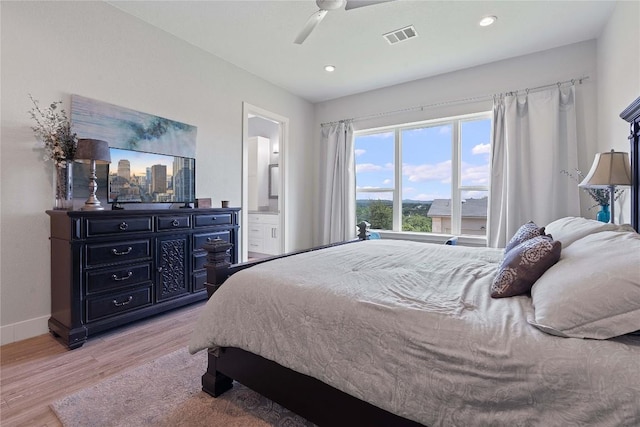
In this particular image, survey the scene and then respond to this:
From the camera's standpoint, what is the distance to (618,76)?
2.67 metres

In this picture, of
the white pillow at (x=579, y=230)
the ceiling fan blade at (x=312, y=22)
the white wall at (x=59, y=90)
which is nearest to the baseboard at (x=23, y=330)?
the white wall at (x=59, y=90)

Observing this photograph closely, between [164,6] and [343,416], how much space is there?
11.7 ft

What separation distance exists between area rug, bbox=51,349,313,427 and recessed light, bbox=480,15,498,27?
365cm

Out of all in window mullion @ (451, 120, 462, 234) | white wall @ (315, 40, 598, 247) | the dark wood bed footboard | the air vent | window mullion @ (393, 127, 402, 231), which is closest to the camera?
the dark wood bed footboard

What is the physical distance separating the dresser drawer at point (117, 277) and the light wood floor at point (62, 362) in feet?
1.34

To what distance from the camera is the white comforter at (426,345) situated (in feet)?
2.80

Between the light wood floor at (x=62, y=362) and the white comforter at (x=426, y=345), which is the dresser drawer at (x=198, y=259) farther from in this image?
the white comforter at (x=426, y=345)

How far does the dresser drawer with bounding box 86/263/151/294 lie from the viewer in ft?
7.91

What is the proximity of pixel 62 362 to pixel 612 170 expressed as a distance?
407 cm

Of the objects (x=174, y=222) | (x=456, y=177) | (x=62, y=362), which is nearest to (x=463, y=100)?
(x=456, y=177)

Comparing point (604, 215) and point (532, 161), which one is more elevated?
point (532, 161)

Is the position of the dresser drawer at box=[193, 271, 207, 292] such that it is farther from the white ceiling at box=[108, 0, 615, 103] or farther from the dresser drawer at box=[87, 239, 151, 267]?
the white ceiling at box=[108, 0, 615, 103]

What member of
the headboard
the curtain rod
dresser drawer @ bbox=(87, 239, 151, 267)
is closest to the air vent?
the curtain rod

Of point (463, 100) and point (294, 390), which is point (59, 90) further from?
point (463, 100)
